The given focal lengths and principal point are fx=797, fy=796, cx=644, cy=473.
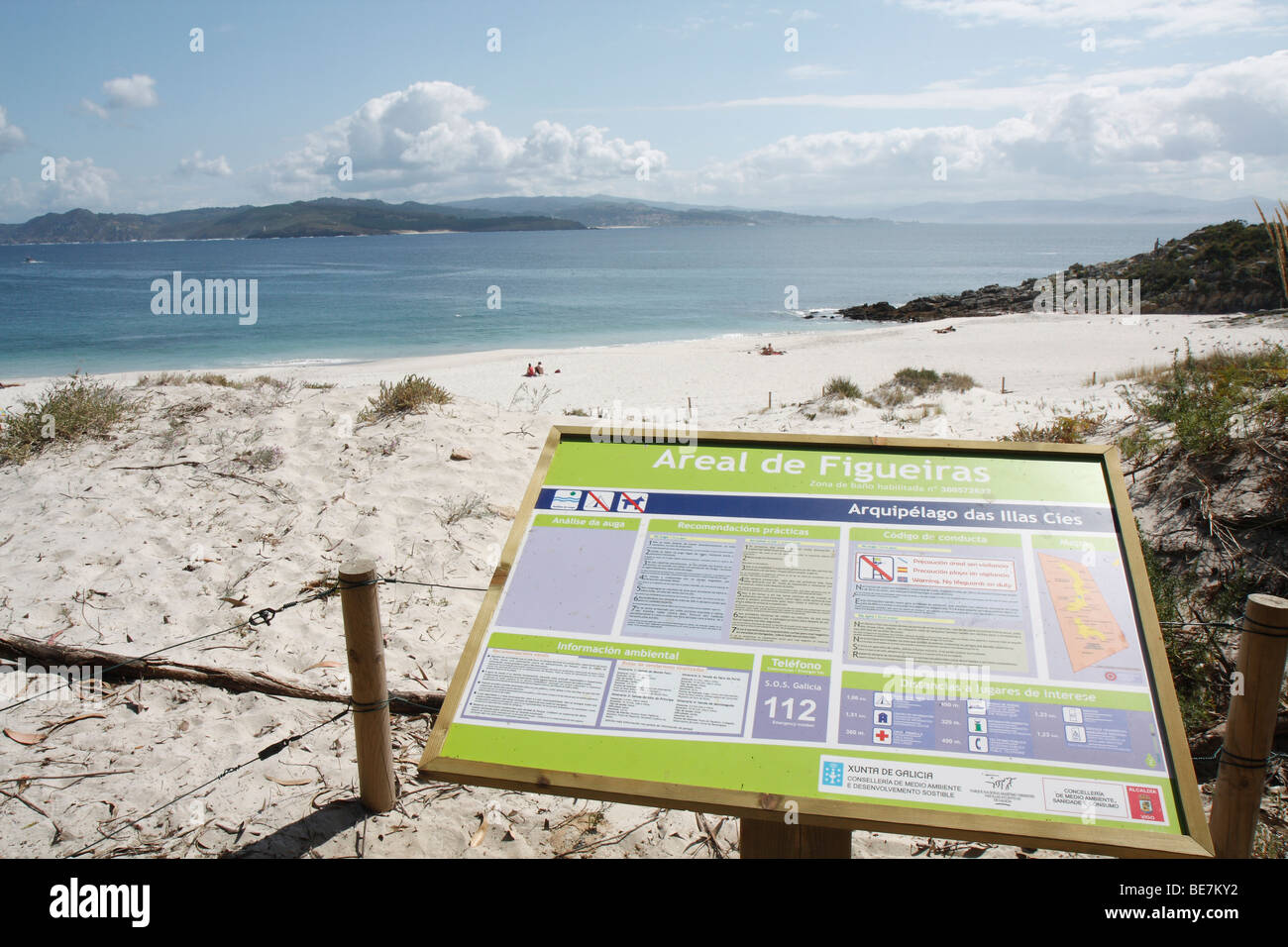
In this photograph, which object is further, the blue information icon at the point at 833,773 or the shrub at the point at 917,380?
the shrub at the point at 917,380

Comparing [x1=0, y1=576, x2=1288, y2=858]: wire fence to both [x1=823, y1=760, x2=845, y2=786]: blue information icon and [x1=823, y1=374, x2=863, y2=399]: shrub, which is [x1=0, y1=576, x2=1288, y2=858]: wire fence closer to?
[x1=823, y1=760, x2=845, y2=786]: blue information icon

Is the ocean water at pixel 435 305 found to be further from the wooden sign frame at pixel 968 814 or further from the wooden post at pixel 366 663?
the wooden sign frame at pixel 968 814

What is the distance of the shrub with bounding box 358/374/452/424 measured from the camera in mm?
7969

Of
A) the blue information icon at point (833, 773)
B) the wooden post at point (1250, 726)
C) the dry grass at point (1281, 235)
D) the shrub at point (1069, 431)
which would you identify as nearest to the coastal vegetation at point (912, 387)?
the shrub at point (1069, 431)

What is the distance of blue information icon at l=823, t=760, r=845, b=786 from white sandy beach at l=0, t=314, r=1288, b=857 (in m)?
1.20

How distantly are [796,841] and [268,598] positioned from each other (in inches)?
149

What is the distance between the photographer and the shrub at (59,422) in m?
6.77

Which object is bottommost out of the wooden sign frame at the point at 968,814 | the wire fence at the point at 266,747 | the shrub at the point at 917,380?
the wire fence at the point at 266,747

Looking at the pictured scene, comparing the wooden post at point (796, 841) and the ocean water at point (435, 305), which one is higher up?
the ocean water at point (435, 305)

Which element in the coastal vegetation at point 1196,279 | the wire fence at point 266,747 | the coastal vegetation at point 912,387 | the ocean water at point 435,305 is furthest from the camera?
the ocean water at point 435,305

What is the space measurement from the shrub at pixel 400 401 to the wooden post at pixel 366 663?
17.1 feet

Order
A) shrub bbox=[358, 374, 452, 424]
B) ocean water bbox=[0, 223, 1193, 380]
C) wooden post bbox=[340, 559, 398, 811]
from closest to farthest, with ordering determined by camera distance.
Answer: wooden post bbox=[340, 559, 398, 811] → shrub bbox=[358, 374, 452, 424] → ocean water bbox=[0, 223, 1193, 380]

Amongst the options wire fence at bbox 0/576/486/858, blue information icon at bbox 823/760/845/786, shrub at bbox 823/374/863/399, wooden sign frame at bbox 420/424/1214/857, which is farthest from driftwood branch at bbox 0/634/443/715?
shrub at bbox 823/374/863/399

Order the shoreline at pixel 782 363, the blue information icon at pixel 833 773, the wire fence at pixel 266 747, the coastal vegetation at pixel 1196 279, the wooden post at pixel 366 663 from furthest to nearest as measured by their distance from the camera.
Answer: the coastal vegetation at pixel 1196 279, the shoreline at pixel 782 363, the wire fence at pixel 266 747, the wooden post at pixel 366 663, the blue information icon at pixel 833 773
